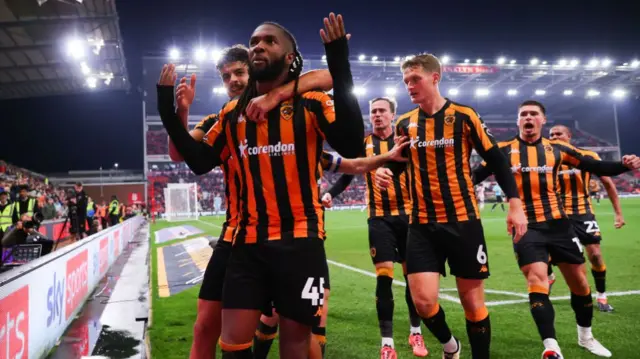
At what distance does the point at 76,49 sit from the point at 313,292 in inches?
1012

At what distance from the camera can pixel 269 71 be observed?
2326mm

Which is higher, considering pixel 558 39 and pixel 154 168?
pixel 558 39

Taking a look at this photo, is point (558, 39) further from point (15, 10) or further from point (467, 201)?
point (467, 201)

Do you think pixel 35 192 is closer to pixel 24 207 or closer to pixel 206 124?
pixel 24 207

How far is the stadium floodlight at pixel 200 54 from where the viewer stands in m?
42.2

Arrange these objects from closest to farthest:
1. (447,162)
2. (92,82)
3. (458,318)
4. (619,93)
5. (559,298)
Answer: (447,162) < (458,318) < (559,298) < (92,82) < (619,93)

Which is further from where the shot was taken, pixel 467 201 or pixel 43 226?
pixel 43 226

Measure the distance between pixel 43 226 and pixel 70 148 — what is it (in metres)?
32.8

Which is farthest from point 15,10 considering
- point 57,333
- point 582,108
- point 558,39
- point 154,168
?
point 582,108

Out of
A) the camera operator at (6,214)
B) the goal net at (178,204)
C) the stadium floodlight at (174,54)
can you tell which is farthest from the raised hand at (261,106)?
the stadium floodlight at (174,54)

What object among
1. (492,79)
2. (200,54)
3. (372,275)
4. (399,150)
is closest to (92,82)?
(200,54)

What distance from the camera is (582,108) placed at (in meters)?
65.4

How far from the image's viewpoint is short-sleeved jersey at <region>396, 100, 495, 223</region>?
12.2ft

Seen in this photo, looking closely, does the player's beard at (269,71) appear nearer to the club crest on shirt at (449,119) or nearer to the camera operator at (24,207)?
the club crest on shirt at (449,119)
